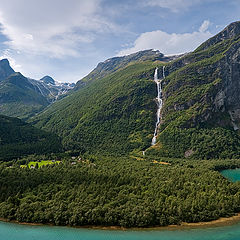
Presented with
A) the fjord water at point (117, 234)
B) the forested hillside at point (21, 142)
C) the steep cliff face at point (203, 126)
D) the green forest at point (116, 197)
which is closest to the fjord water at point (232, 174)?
the steep cliff face at point (203, 126)

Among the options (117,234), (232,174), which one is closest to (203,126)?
(232,174)

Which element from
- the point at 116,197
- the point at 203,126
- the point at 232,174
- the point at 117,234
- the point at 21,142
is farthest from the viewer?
the point at 203,126

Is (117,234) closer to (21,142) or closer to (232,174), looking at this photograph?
(232,174)

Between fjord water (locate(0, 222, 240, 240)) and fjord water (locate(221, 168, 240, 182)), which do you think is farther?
fjord water (locate(221, 168, 240, 182))

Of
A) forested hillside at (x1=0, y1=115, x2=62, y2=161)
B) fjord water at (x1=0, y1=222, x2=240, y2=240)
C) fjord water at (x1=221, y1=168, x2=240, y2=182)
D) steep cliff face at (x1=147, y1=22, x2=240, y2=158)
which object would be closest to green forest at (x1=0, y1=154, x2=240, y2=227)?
fjord water at (x1=0, y1=222, x2=240, y2=240)

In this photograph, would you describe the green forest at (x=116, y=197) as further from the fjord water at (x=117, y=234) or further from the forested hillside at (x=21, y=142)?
the forested hillside at (x=21, y=142)

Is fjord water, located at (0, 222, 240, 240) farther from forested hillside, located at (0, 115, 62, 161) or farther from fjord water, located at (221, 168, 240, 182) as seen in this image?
forested hillside, located at (0, 115, 62, 161)

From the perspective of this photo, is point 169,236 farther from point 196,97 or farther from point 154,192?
point 196,97

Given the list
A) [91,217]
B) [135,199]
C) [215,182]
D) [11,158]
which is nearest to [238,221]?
[215,182]
